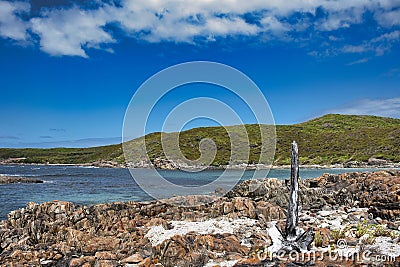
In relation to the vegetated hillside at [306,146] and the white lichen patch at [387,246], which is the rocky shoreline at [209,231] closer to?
the white lichen patch at [387,246]

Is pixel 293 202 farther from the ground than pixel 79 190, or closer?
farther from the ground

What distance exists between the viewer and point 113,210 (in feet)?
71.1

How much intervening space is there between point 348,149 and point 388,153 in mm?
17004

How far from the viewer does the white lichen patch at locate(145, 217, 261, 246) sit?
1672 cm

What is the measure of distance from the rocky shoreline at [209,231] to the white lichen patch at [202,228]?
0.05 meters

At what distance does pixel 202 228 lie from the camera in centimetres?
1778

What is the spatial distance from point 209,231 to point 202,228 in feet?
2.64

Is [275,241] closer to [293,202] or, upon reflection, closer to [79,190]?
[293,202]

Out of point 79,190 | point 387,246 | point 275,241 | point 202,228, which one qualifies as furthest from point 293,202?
point 79,190

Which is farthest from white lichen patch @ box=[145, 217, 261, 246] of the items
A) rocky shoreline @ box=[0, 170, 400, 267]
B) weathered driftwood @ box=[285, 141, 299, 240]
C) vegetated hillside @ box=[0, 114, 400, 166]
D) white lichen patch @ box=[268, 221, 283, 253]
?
vegetated hillside @ box=[0, 114, 400, 166]

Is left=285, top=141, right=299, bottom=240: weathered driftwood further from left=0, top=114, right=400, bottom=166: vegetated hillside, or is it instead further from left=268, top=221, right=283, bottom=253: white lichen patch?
left=0, top=114, right=400, bottom=166: vegetated hillside

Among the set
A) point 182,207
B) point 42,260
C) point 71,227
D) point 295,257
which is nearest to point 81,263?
point 42,260

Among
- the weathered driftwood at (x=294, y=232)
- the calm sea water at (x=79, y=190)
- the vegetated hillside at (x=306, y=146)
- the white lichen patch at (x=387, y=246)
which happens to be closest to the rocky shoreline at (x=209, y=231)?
the white lichen patch at (x=387, y=246)

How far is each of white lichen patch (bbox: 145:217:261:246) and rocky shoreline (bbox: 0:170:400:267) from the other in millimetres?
49
